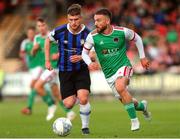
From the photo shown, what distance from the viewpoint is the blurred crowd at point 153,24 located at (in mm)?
29672

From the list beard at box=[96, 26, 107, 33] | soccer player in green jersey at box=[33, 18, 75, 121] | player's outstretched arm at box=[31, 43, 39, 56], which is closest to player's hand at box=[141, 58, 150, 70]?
beard at box=[96, 26, 107, 33]

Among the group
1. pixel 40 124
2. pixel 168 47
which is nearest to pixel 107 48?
pixel 40 124

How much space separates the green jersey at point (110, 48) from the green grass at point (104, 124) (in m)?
1.29

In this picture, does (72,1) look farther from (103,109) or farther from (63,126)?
(63,126)

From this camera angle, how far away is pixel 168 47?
30.5 meters

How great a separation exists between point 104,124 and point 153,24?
16.3 meters

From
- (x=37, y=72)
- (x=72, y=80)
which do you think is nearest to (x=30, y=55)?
(x=37, y=72)

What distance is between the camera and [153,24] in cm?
3241

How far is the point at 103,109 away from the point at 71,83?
8.98 metres

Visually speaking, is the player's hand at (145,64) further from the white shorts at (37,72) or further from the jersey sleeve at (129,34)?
the white shorts at (37,72)

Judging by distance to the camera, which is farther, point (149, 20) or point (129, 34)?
point (149, 20)

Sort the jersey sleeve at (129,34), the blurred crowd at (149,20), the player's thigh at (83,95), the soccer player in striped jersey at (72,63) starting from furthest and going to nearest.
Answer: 1. the blurred crowd at (149,20)
2. the soccer player in striped jersey at (72,63)
3. the player's thigh at (83,95)
4. the jersey sleeve at (129,34)

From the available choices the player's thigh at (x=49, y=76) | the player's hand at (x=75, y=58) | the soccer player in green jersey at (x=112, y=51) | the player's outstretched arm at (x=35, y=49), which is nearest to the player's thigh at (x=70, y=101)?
the player's hand at (x=75, y=58)

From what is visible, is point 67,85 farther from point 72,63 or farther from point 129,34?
point 129,34
